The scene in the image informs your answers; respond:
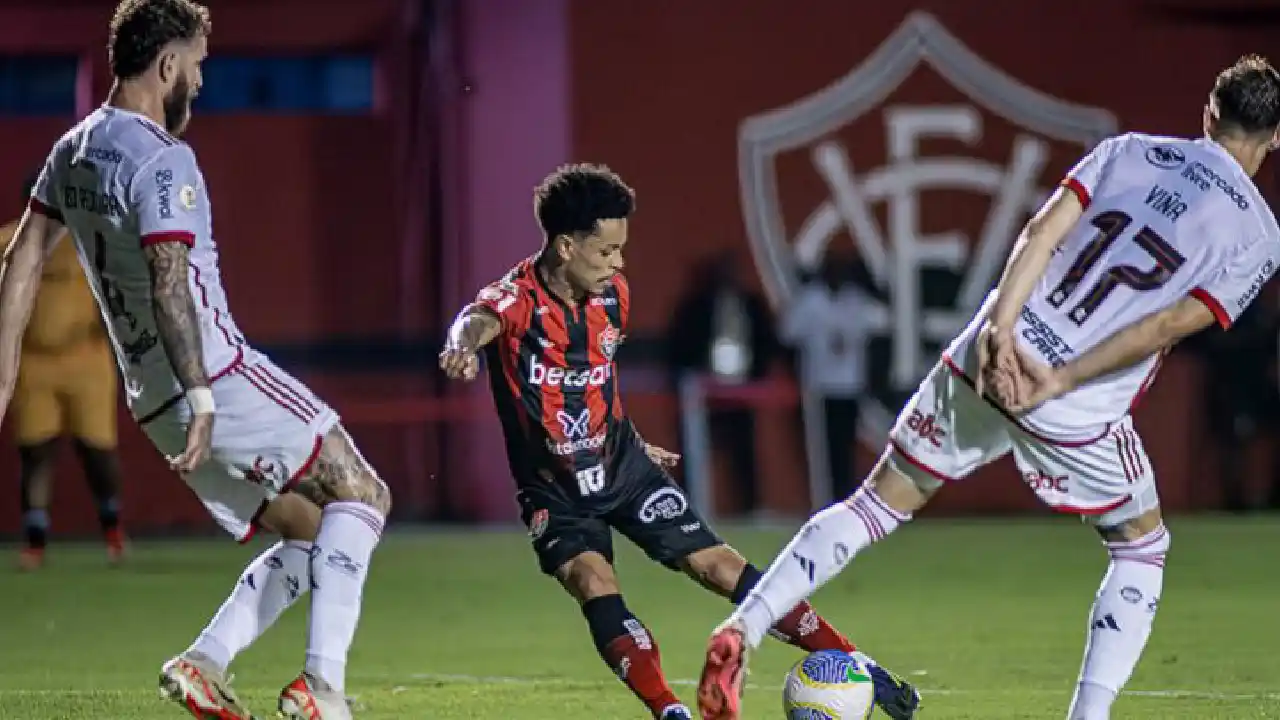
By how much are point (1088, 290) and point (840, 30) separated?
11.9 m

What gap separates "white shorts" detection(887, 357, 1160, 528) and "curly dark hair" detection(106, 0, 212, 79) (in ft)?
7.61

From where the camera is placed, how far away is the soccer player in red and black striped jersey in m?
Answer: 7.02

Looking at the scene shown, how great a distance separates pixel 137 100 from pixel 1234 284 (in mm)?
3126

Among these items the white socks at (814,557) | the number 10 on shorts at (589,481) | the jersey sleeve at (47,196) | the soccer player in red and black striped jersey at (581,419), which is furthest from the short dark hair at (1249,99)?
the jersey sleeve at (47,196)

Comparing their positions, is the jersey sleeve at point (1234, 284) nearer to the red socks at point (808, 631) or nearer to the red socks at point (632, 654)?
the red socks at point (808, 631)

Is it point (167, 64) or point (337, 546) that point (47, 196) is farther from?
point (337, 546)

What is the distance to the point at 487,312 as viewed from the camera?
22.9ft

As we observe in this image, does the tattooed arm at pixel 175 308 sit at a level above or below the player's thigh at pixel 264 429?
above

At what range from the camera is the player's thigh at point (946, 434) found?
256 inches

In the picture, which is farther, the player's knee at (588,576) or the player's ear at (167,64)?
the player's knee at (588,576)

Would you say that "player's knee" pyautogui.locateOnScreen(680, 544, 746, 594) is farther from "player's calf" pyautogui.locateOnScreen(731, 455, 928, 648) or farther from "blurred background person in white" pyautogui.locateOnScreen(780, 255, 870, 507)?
"blurred background person in white" pyautogui.locateOnScreen(780, 255, 870, 507)

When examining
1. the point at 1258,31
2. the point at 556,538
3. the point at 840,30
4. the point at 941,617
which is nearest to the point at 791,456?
the point at 840,30

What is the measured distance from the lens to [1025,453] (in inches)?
257

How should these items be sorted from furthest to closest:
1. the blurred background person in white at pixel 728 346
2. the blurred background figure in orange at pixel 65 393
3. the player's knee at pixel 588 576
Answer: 1. the blurred background person in white at pixel 728 346
2. the blurred background figure in orange at pixel 65 393
3. the player's knee at pixel 588 576
